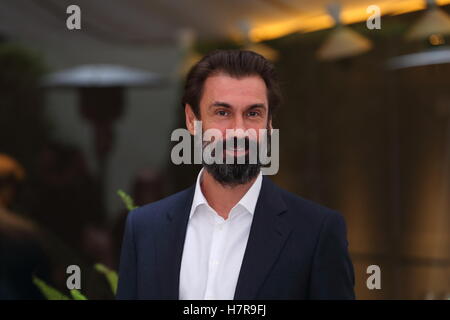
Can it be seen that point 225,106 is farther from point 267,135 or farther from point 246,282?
Answer: point 246,282

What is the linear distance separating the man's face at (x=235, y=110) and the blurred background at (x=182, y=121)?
4328 mm

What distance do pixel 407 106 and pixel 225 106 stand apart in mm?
5653

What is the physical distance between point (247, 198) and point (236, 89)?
27 centimetres

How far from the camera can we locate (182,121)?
8039mm

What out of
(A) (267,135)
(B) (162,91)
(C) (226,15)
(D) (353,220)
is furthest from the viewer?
(B) (162,91)

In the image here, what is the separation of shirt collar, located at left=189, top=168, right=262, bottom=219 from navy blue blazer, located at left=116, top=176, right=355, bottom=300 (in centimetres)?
1

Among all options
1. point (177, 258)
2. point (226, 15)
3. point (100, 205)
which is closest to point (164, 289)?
point (177, 258)

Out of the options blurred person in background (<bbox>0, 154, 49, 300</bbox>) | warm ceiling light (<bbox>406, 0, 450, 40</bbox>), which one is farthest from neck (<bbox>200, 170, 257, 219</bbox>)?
blurred person in background (<bbox>0, 154, 49, 300</bbox>)

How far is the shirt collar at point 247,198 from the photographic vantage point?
1.90 meters

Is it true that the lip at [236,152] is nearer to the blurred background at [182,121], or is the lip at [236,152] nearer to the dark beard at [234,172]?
the dark beard at [234,172]

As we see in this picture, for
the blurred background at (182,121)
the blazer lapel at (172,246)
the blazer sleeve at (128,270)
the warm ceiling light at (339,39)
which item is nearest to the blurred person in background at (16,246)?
the blurred background at (182,121)

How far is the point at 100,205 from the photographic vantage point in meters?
8.03

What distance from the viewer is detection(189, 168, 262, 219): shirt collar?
1904 millimetres

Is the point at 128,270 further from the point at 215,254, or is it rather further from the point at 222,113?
the point at 222,113
